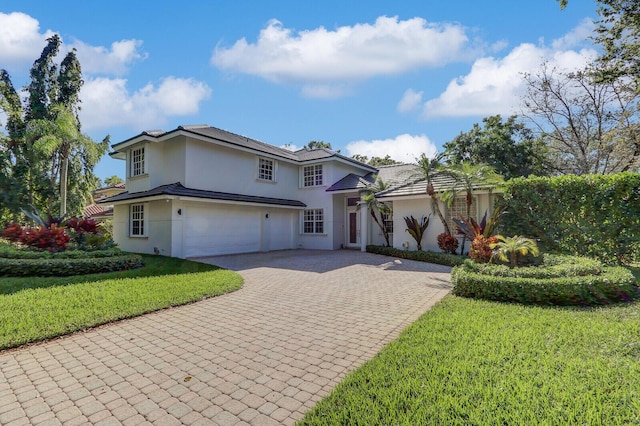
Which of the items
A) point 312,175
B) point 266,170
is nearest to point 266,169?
point 266,170

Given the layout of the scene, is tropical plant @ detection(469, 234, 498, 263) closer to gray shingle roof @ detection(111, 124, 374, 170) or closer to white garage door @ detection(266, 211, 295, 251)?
gray shingle roof @ detection(111, 124, 374, 170)

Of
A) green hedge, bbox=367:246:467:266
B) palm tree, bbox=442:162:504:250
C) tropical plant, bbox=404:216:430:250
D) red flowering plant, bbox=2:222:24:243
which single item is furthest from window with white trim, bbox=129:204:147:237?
palm tree, bbox=442:162:504:250

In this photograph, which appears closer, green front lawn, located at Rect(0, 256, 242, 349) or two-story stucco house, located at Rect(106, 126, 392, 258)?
green front lawn, located at Rect(0, 256, 242, 349)

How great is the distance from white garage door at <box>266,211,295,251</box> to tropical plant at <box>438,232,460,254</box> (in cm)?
992

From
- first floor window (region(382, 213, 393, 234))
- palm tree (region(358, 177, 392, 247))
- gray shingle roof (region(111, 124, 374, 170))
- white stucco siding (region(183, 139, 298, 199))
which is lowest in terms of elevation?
first floor window (region(382, 213, 393, 234))

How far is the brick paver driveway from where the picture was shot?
10.9ft

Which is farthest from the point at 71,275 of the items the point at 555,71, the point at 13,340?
the point at 555,71

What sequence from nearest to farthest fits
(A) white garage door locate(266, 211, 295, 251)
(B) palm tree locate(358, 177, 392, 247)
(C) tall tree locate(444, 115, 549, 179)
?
(B) palm tree locate(358, 177, 392, 247) → (A) white garage door locate(266, 211, 295, 251) → (C) tall tree locate(444, 115, 549, 179)

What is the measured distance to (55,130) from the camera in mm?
18609

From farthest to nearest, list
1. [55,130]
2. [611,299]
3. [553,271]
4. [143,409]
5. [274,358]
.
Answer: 1. [55,130]
2. [553,271]
3. [611,299]
4. [274,358]
5. [143,409]

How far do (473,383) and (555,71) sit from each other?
27.1 meters

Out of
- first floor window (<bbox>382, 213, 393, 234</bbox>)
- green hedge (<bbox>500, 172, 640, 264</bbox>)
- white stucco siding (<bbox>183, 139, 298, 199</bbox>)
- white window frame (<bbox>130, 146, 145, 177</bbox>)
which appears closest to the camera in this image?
green hedge (<bbox>500, 172, 640, 264</bbox>)

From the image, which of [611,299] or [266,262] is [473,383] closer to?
[611,299]

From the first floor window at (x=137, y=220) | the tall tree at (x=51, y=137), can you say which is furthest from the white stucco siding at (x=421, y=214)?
the tall tree at (x=51, y=137)
